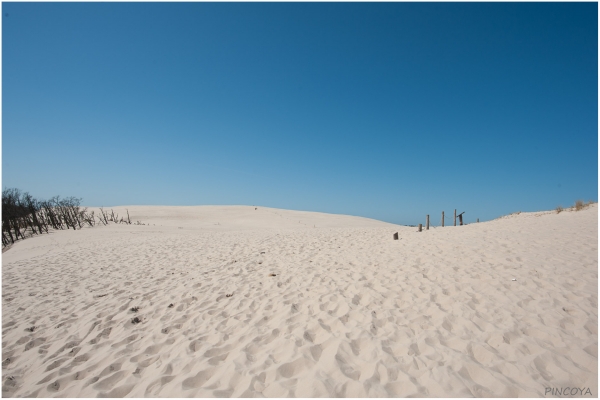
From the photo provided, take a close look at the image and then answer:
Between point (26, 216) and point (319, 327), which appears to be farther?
point (26, 216)

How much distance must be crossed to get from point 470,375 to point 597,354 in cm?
198

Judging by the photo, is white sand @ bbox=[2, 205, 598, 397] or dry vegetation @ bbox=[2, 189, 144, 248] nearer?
white sand @ bbox=[2, 205, 598, 397]

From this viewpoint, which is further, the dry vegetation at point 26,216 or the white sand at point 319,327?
the dry vegetation at point 26,216

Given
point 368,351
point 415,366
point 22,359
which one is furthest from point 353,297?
point 22,359

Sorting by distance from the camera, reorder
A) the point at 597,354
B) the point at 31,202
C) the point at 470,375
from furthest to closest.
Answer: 1. the point at 31,202
2. the point at 597,354
3. the point at 470,375

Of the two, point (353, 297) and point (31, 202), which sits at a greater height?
point (31, 202)

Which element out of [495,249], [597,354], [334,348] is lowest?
[334,348]

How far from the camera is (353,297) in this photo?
555 cm

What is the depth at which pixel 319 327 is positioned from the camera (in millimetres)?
4402

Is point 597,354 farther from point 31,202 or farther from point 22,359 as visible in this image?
point 31,202

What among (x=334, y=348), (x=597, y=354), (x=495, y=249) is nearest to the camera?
(x=597, y=354)

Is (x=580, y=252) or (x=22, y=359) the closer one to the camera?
(x=22, y=359)

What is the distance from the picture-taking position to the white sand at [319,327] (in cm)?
326

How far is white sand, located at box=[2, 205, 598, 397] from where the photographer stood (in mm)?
3264
